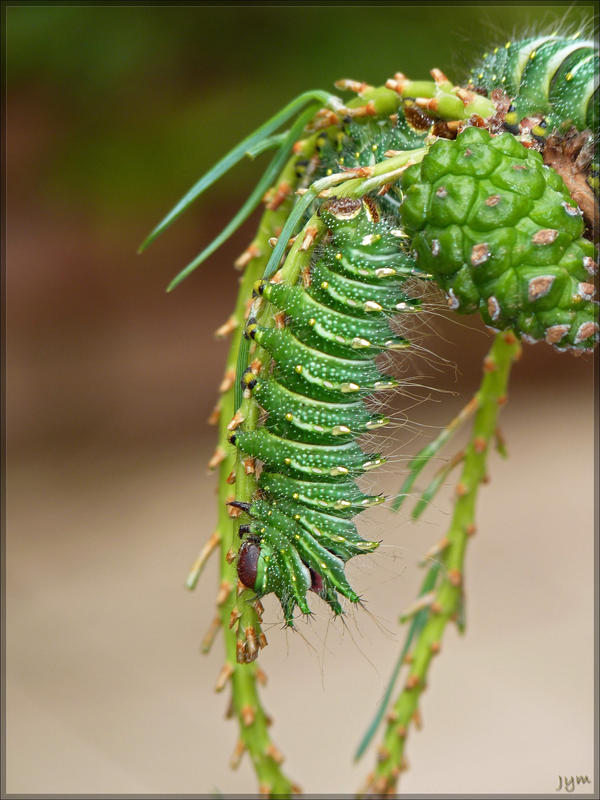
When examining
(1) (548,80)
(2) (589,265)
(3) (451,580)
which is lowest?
(3) (451,580)

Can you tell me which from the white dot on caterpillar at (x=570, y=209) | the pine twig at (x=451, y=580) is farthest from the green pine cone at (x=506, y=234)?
the pine twig at (x=451, y=580)

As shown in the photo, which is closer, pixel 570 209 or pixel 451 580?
pixel 570 209

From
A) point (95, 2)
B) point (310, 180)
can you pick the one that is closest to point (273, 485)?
A: point (310, 180)

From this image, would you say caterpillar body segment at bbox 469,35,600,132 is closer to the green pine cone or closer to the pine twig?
the green pine cone

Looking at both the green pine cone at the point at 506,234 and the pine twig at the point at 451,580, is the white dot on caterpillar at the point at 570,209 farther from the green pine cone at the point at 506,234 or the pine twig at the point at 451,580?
the pine twig at the point at 451,580

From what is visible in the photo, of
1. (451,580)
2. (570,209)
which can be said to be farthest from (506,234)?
(451,580)

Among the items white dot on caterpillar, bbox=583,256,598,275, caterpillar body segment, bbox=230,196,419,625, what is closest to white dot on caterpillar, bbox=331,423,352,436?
caterpillar body segment, bbox=230,196,419,625

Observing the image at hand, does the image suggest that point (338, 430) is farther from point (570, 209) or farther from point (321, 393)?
point (570, 209)
